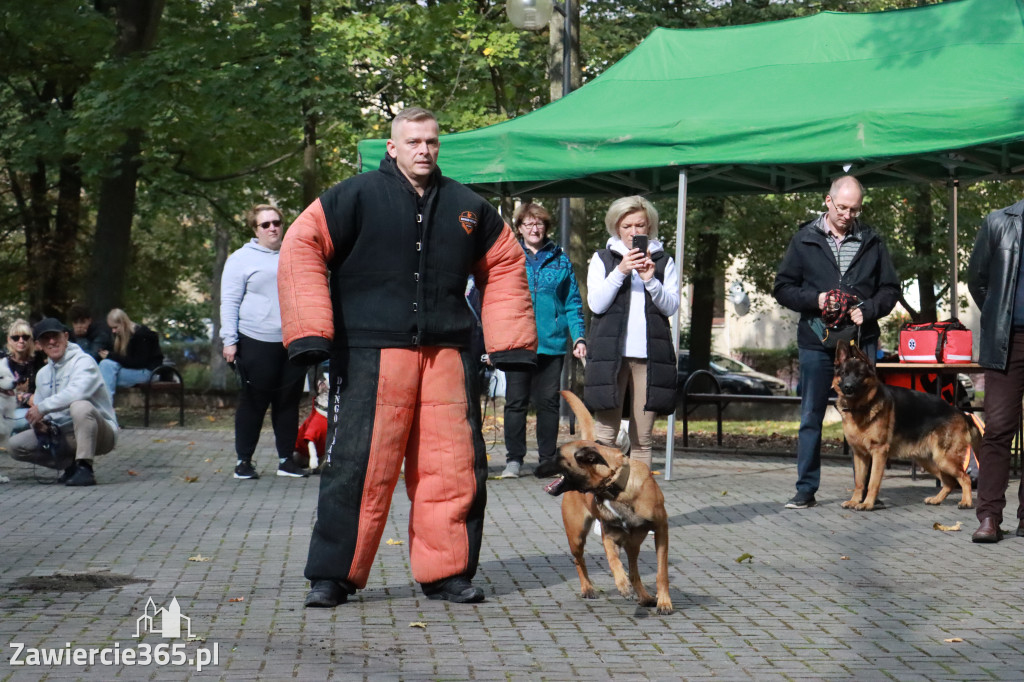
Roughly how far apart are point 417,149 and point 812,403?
4.41 metres

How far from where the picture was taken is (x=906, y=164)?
40.9 ft

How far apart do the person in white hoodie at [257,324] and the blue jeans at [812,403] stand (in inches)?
155

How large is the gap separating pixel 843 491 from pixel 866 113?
290cm

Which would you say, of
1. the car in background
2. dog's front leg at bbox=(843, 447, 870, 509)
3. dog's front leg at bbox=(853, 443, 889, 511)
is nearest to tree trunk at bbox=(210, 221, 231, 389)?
the car in background

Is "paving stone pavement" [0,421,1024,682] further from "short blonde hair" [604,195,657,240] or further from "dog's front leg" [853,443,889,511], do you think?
"short blonde hair" [604,195,657,240]

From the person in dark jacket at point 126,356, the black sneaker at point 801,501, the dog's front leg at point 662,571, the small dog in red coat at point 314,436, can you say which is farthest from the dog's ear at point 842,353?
the person in dark jacket at point 126,356

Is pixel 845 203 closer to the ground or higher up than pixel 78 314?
higher up

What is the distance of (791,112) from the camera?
1063 cm

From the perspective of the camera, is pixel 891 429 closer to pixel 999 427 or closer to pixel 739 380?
pixel 999 427

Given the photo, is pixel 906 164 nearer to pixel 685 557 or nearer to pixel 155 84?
pixel 685 557

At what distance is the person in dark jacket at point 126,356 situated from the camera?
16094mm

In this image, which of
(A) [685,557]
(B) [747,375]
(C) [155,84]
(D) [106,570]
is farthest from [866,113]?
(B) [747,375]

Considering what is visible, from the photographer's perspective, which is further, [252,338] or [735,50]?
[735,50]
